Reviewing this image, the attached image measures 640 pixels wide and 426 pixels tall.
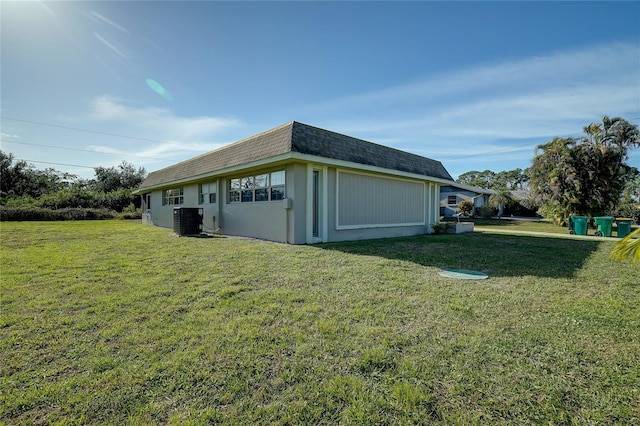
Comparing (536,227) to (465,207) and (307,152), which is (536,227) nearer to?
(465,207)

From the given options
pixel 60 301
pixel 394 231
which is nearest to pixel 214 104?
pixel 394 231

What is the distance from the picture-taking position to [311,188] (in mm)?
8797

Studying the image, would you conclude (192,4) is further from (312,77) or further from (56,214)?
(56,214)

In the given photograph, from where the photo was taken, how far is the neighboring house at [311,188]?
8.65 metres

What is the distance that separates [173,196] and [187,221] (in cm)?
668

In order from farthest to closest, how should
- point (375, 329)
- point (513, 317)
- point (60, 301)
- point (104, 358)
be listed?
point (60, 301) < point (513, 317) < point (375, 329) < point (104, 358)

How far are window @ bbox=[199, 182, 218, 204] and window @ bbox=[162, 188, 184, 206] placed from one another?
2.65m

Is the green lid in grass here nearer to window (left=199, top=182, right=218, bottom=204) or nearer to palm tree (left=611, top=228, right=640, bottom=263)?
palm tree (left=611, top=228, right=640, bottom=263)

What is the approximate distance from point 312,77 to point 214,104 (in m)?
6.53

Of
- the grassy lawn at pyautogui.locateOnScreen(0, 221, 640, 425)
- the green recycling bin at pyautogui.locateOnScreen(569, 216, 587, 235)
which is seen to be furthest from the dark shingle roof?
the green recycling bin at pyautogui.locateOnScreen(569, 216, 587, 235)

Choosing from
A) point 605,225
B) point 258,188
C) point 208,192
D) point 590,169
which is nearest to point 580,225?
point 605,225

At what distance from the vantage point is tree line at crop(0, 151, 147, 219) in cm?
2512

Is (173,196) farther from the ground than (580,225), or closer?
farther from the ground

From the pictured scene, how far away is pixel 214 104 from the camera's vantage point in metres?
14.9
